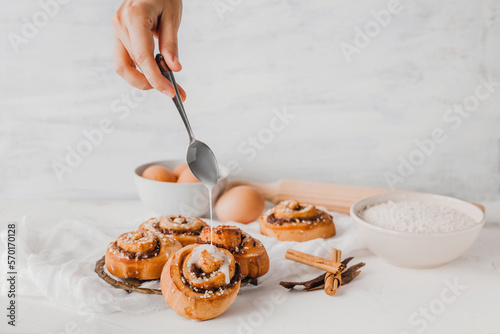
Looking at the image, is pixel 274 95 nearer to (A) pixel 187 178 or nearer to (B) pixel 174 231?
(A) pixel 187 178

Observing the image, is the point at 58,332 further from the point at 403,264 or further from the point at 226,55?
the point at 226,55

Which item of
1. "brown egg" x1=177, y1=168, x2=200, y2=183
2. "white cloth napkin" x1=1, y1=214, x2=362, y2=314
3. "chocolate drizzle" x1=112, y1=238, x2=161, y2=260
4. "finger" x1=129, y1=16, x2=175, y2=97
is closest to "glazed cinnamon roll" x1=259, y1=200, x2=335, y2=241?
"white cloth napkin" x1=1, y1=214, x2=362, y2=314

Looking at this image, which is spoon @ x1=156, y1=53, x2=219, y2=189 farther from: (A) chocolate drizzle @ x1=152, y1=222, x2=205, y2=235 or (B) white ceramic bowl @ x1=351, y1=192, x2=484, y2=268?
(B) white ceramic bowl @ x1=351, y1=192, x2=484, y2=268

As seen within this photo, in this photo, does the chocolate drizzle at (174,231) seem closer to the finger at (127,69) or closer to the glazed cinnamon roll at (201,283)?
the glazed cinnamon roll at (201,283)

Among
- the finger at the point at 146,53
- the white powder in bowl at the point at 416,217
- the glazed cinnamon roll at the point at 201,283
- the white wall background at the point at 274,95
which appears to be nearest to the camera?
the glazed cinnamon roll at the point at 201,283

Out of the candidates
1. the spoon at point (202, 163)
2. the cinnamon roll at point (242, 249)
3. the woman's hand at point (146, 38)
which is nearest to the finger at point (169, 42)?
the woman's hand at point (146, 38)

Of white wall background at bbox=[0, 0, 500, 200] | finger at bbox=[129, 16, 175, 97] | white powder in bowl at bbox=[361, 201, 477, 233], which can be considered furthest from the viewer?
white wall background at bbox=[0, 0, 500, 200]

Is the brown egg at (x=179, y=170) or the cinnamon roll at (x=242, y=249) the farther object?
the brown egg at (x=179, y=170)
